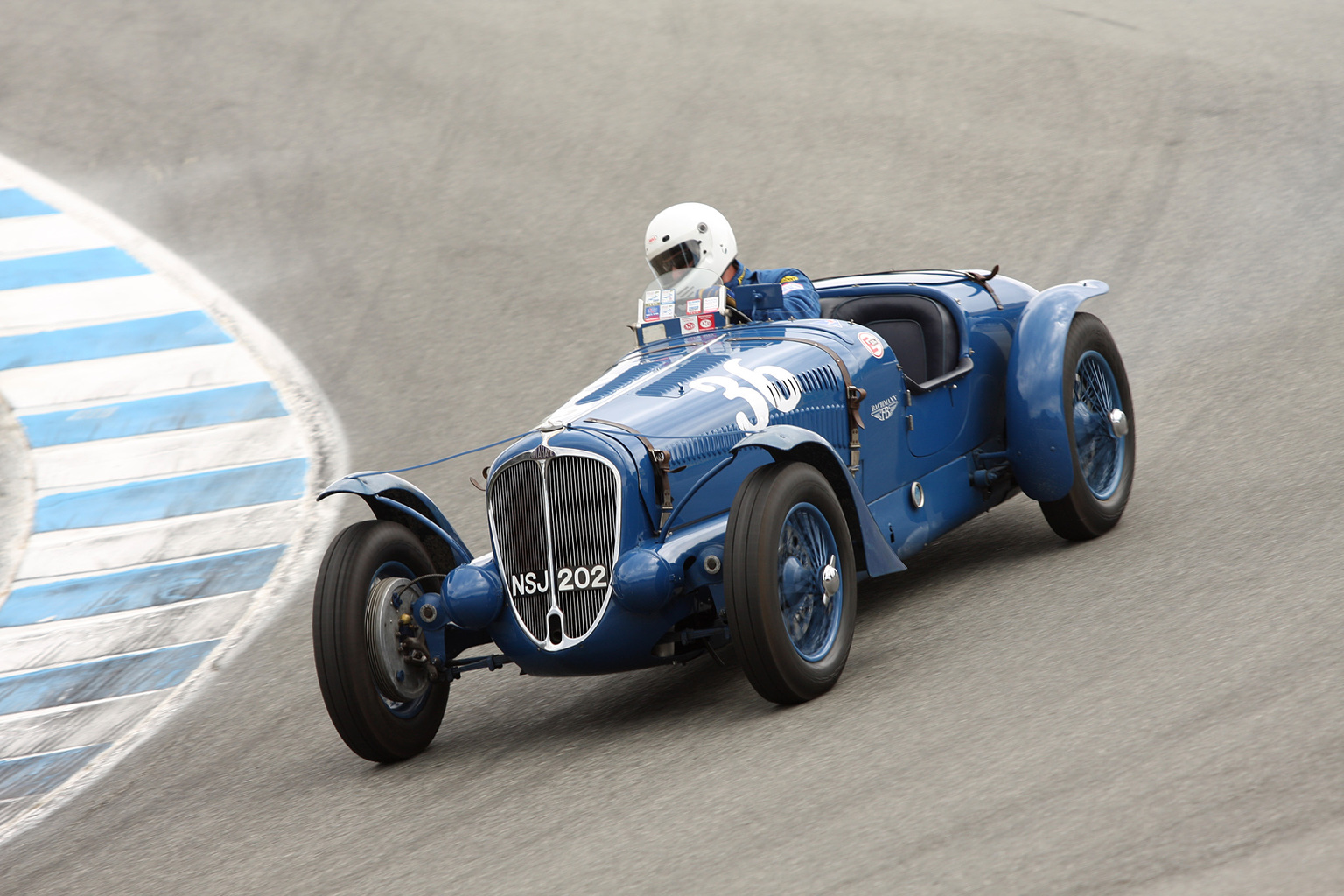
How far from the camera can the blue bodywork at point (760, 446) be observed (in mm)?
5145

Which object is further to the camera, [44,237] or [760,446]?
[44,237]

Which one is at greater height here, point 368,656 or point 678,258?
point 678,258

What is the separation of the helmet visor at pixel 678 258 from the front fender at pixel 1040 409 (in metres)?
1.48

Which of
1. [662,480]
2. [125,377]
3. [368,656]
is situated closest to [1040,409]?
[662,480]

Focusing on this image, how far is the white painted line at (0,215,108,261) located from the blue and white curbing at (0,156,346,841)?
26 millimetres

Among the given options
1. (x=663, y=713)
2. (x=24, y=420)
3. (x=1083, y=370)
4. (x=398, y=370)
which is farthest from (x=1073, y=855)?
(x=24, y=420)

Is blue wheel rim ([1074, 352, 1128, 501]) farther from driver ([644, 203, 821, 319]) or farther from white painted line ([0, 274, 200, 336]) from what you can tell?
white painted line ([0, 274, 200, 336])

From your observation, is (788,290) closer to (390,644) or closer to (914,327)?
(914,327)

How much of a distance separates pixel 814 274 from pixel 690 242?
4.67m

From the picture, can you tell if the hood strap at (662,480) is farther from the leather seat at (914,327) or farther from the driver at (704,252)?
the leather seat at (914,327)

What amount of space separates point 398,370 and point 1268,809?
26.1ft

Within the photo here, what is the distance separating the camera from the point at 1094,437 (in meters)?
6.68

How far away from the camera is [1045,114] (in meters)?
13.1

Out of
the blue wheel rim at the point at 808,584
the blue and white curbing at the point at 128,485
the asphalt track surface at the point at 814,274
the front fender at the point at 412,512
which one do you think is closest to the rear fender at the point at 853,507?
the blue wheel rim at the point at 808,584
